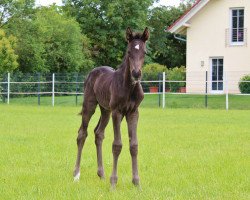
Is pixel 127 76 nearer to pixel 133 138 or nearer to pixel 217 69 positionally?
pixel 133 138

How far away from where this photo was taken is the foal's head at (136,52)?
291 inches

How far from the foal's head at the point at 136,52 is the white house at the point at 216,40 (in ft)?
89.1

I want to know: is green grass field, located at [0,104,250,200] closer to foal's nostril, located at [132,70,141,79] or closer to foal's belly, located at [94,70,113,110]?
foal's belly, located at [94,70,113,110]

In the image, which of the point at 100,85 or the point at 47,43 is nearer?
the point at 100,85

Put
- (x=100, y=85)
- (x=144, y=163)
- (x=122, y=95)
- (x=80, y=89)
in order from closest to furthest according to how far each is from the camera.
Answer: (x=122, y=95) < (x=100, y=85) < (x=144, y=163) < (x=80, y=89)

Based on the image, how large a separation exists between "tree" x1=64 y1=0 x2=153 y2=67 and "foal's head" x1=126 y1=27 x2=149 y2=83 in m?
51.5

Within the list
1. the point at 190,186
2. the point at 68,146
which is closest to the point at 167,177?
the point at 190,186

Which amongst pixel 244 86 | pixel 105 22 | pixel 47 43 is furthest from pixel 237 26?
pixel 105 22

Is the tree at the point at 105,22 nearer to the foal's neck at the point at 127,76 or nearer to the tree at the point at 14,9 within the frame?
the tree at the point at 14,9

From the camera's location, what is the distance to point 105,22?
6012 centimetres

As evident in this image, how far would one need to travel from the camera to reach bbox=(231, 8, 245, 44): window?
3572cm

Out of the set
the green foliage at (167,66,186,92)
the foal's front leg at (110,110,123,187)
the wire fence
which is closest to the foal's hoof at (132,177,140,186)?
the foal's front leg at (110,110,123,187)

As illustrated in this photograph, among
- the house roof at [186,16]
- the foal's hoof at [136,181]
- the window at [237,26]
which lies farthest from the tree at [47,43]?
the foal's hoof at [136,181]

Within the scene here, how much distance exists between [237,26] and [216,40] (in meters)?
1.53
